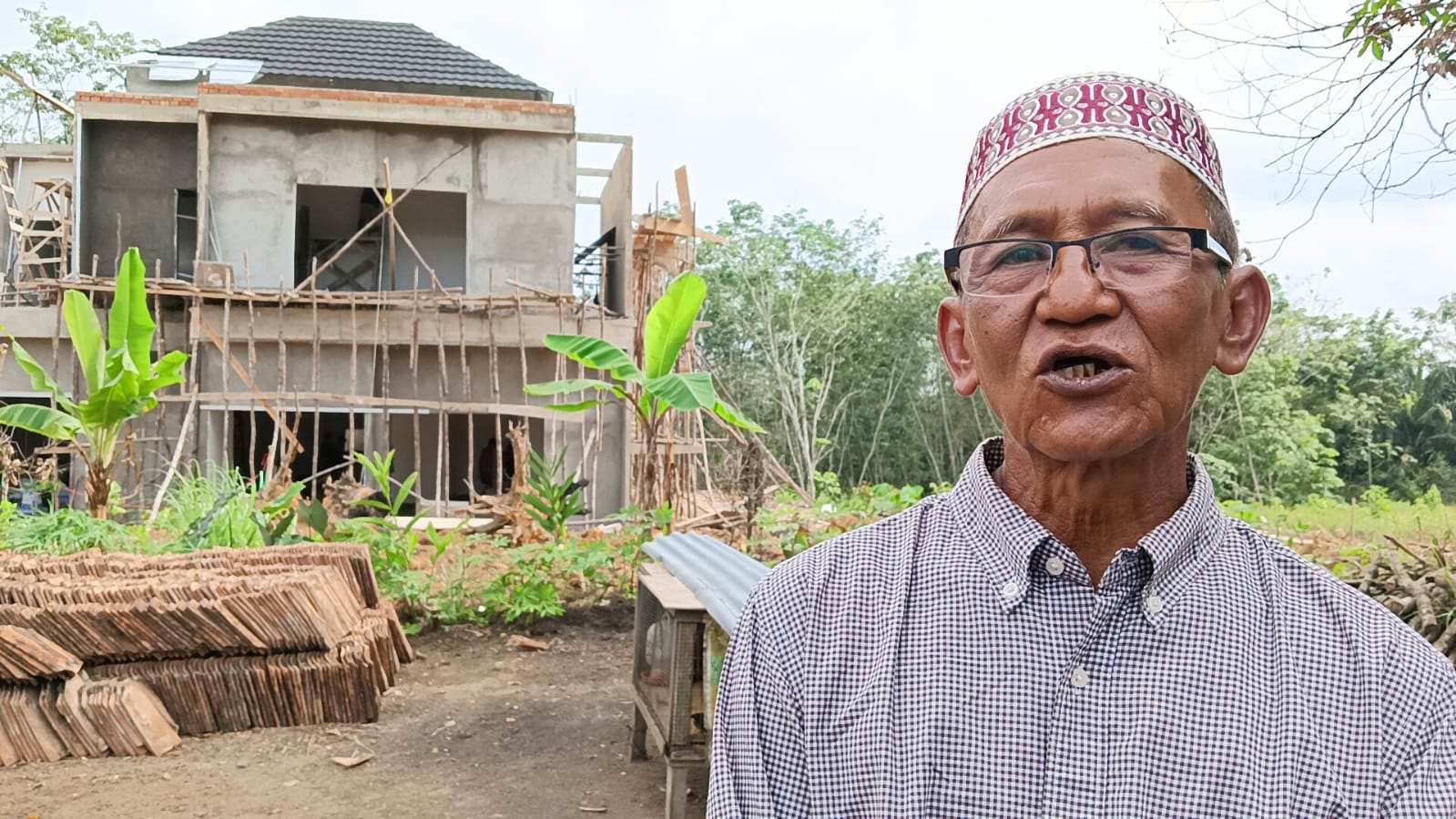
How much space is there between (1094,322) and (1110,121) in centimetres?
23

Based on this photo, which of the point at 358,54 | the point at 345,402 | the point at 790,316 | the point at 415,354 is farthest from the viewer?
the point at 790,316

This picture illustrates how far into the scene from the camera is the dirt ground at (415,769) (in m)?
4.91

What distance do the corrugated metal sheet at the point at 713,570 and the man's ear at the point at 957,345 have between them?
2.09 meters

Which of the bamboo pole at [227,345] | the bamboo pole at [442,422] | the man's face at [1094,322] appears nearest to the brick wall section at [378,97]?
the bamboo pole at [227,345]

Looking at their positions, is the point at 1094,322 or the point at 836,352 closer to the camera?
the point at 1094,322

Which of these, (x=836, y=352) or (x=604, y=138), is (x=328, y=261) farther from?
(x=836, y=352)

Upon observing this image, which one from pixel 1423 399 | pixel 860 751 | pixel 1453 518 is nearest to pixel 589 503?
pixel 1453 518

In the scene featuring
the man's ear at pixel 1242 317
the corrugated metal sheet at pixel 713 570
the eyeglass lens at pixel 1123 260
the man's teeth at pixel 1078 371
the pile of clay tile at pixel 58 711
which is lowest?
the pile of clay tile at pixel 58 711

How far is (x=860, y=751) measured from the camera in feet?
4.04

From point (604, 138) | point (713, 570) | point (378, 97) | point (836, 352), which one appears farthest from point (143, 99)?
point (836, 352)

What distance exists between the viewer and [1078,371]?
3.99 ft

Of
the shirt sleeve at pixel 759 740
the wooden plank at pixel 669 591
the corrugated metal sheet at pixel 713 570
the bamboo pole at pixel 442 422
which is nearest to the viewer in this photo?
the shirt sleeve at pixel 759 740

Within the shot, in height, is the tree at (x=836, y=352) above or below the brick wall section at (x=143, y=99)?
below

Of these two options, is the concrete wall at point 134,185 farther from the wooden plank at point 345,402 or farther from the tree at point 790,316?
the tree at point 790,316
